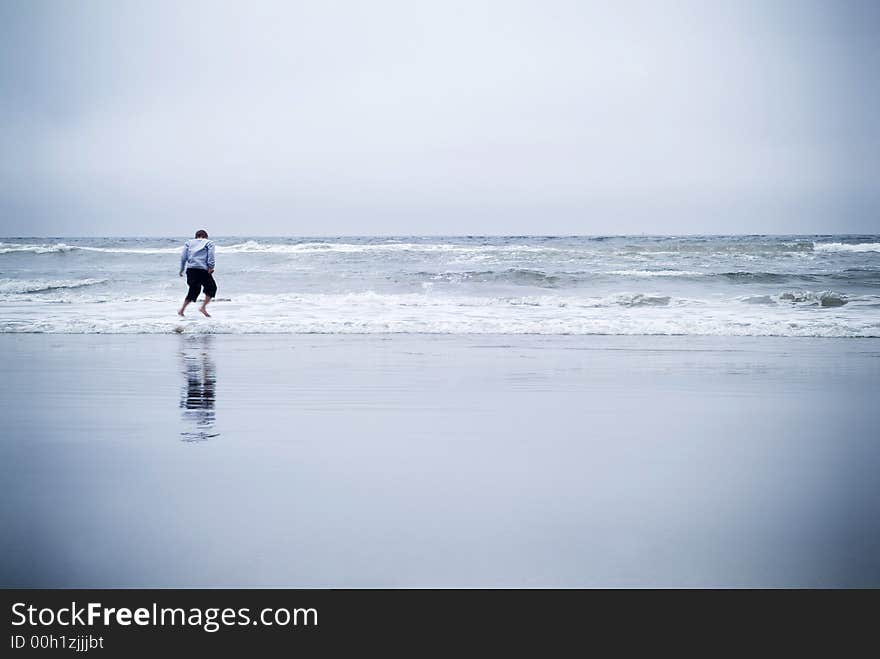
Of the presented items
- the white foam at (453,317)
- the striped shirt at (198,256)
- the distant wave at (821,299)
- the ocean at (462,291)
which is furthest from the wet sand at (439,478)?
the distant wave at (821,299)

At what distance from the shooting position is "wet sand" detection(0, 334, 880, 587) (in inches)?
100

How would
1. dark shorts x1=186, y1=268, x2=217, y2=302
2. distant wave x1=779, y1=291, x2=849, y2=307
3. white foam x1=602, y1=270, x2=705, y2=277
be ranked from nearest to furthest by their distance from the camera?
dark shorts x1=186, y1=268, x2=217, y2=302
distant wave x1=779, y1=291, x2=849, y2=307
white foam x1=602, y1=270, x2=705, y2=277

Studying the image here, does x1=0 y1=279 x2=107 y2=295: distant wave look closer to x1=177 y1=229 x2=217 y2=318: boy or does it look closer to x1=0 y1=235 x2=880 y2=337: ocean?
x1=0 y1=235 x2=880 y2=337: ocean

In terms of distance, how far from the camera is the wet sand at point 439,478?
254cm

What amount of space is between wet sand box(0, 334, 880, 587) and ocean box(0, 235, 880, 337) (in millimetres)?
4548

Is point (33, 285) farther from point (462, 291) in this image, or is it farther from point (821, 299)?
point (821, 299)

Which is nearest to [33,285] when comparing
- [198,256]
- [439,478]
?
[198,256]

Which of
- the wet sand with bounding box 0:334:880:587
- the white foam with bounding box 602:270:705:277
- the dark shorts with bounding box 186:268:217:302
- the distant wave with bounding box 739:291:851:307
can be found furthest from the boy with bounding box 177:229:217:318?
the white foam with bounding box 602:270:705:277

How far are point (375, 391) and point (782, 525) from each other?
348 cm

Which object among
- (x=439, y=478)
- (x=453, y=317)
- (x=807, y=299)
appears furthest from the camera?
(x=807, y=299)

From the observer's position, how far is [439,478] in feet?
11.4

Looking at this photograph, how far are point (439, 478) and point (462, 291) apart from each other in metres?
15.6
